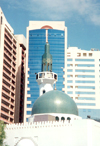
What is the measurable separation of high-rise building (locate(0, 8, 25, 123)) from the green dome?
99.2ft

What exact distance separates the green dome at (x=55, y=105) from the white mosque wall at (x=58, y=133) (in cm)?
375

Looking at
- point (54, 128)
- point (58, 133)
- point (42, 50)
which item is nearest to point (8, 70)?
point (42, 50)

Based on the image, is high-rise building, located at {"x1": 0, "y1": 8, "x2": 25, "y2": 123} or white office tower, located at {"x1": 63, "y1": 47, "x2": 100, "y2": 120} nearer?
high-rise building, located at {"x1": 0, "y1": 8, "x2": 25, "y2": 123}

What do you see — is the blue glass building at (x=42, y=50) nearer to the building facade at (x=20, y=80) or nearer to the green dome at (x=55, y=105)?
the building facade at (x=20, y=80)

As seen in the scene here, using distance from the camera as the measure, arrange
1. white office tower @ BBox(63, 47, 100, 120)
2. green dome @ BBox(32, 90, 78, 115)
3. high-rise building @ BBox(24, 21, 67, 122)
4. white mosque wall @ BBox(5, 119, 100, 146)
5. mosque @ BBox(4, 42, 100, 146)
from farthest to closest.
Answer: white office tower @ BBox(63, 47, 100, 120)
high-rise building @ BBox(24, 21, 67, 122)
green dome @ BBox(32, 90, 78, 115)
mosque @ BBox(4, 42, 100, 146)
white mosque wall @ BBox(5, 119, 100, 146)

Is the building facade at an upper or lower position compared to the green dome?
upper

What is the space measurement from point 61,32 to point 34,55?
33.9 feet

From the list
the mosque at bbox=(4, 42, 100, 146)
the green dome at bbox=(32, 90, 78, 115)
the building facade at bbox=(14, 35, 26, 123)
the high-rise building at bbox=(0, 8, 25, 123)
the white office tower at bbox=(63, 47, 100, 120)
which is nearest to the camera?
the mosque at bbox=(4, 42, 100, 146)

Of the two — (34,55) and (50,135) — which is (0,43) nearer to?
(34,55)

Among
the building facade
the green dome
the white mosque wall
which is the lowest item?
the white mosque wall

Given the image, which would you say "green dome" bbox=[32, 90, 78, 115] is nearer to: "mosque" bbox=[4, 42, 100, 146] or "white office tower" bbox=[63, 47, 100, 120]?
"mosque" bbox=[4, 42, 100, 146]

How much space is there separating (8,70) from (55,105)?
40202mm

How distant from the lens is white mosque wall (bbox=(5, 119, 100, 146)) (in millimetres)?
47250

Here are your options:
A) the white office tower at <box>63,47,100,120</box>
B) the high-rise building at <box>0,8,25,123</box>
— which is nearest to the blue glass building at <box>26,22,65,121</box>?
the high-rise building at <box>0,8,25,123</box>
